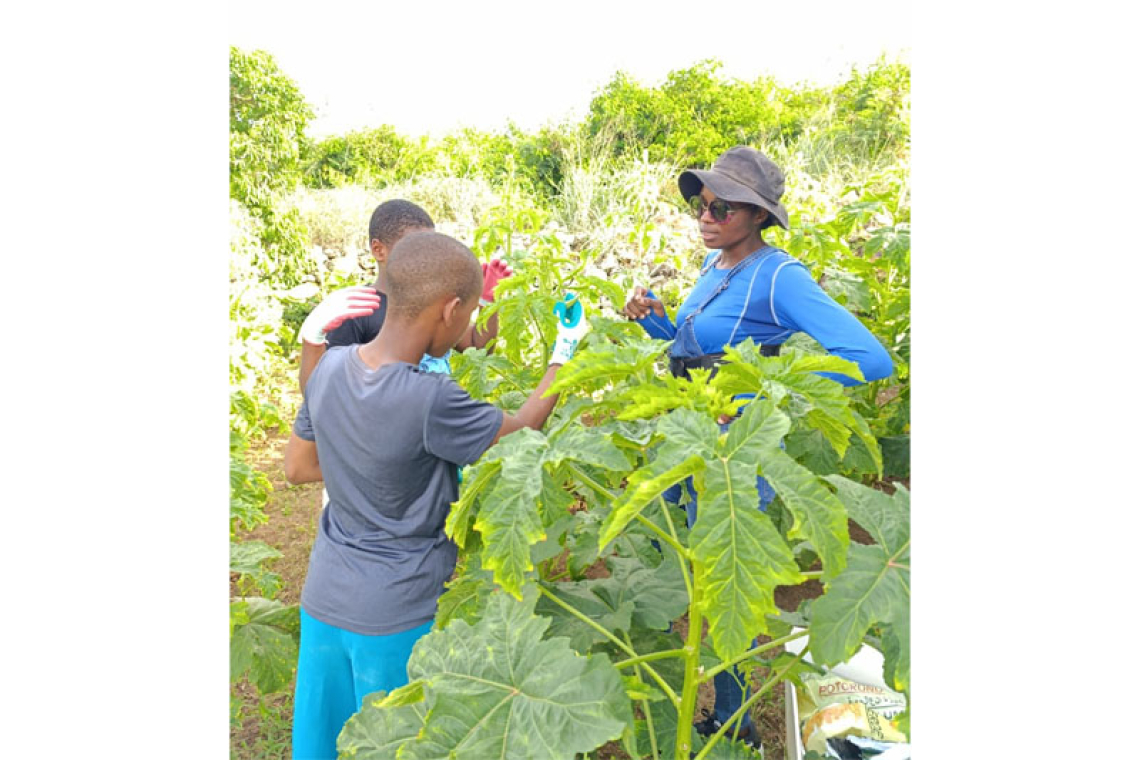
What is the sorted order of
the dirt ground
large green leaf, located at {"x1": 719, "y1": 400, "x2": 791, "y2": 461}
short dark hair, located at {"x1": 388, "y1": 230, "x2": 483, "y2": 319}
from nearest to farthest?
1. large green leaf, located at {"x1": 719, "y1": 400, "x2": 791, "y2": 461}
2. short dark hair, located at {"x1": 388, "y1": 230, "x2": 483, "y2": 319}
3. the dirt ground

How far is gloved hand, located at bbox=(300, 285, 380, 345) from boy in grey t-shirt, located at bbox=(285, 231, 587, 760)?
313 mm

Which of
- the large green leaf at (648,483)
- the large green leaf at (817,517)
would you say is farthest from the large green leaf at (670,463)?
the large green leaf at (817,517)

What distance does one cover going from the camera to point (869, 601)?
126 centimetres

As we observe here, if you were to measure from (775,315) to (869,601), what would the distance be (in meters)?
1.40

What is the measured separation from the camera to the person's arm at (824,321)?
2389mm

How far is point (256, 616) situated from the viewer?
2514 millimetres

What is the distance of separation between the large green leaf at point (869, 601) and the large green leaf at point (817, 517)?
56mm

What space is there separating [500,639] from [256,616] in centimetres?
135

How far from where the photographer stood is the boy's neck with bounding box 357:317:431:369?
1908 mm

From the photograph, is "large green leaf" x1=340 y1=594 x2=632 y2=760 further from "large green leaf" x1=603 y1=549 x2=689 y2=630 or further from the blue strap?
the blue strap

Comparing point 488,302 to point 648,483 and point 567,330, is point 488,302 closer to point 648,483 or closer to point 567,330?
point 567,330

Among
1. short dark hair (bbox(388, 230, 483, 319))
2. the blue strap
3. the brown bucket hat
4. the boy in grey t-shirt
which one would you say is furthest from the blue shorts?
the brown bucket hat

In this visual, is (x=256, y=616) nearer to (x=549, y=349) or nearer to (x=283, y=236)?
(x=549, y=349)

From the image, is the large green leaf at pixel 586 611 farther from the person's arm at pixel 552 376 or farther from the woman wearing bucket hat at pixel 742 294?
the woman wearing bucket hat at pixel 742 294
